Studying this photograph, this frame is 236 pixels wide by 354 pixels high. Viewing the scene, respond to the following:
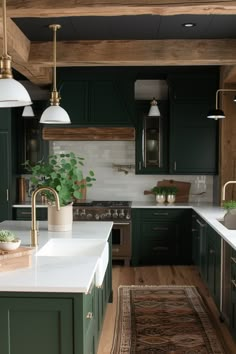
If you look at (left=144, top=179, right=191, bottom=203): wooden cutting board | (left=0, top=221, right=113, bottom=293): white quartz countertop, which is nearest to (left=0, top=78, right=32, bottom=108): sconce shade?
(left=0, top=221, right=113, bottom=293): white quartz countertop

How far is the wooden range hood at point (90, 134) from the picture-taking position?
6.91m

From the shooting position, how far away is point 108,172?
7.52 m

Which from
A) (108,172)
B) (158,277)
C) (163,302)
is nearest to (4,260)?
(163,302)

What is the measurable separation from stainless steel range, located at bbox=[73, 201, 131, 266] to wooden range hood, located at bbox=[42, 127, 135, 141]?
951 millimetres

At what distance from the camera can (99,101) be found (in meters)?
6.97

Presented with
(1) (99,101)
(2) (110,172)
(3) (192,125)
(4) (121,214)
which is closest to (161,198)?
(4) (121,214)

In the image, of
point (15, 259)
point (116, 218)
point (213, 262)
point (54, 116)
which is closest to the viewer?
point (15, 259)

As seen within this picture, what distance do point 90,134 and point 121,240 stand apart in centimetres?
153

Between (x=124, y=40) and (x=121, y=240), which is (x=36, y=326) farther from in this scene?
(x=121, y=240)

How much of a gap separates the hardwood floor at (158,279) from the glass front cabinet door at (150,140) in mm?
1439

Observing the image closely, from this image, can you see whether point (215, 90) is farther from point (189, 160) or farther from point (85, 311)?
point (85, 311)

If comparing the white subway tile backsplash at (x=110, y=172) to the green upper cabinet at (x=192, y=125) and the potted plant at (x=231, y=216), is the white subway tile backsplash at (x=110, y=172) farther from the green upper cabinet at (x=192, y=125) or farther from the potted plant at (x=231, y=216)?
the potted plant at (x=231, y=216)

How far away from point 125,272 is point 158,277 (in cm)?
49

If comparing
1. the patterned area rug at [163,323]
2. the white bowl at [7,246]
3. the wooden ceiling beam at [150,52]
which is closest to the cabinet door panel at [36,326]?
the white bowl at [7,246]
